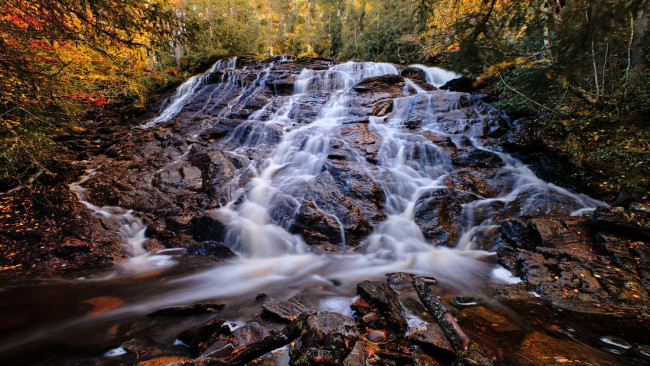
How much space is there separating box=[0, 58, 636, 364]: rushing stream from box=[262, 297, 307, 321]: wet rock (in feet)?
1.06

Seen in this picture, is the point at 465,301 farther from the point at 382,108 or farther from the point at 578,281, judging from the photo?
the point at 382,108

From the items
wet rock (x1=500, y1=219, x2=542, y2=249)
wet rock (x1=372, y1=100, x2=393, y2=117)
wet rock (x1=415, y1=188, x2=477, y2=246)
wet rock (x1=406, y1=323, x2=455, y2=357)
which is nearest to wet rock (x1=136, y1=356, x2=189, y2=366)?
wet rock (x1=406, y1=323, x2=455, y2=357)

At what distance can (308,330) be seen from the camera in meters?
2.28

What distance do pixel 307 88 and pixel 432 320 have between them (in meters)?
14.0

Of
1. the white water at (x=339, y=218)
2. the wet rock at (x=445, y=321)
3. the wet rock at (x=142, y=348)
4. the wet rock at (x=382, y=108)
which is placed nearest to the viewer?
the wet rock at (x=445, y=321)

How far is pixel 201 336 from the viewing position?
8.60 feet

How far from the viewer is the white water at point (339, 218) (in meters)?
4.42

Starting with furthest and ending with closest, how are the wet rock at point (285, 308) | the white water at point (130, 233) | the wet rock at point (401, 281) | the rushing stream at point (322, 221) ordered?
the white water at point (130, 233), the wet rock at point (401, 281), the rushing stream at point (322, 221), the wet rock at point (285, 308)

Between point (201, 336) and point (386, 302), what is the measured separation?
6.63 feet

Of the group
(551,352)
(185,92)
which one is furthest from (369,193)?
(185,92)

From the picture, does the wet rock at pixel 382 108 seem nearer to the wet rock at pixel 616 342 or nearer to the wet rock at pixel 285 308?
the wet rock at pixel 285 308

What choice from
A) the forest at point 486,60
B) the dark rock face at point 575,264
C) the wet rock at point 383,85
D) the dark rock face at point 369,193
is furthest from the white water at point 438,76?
the dark rock face at point 575,264

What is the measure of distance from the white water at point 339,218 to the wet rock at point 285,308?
33.7 inches

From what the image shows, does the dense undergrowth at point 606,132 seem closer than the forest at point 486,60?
No
